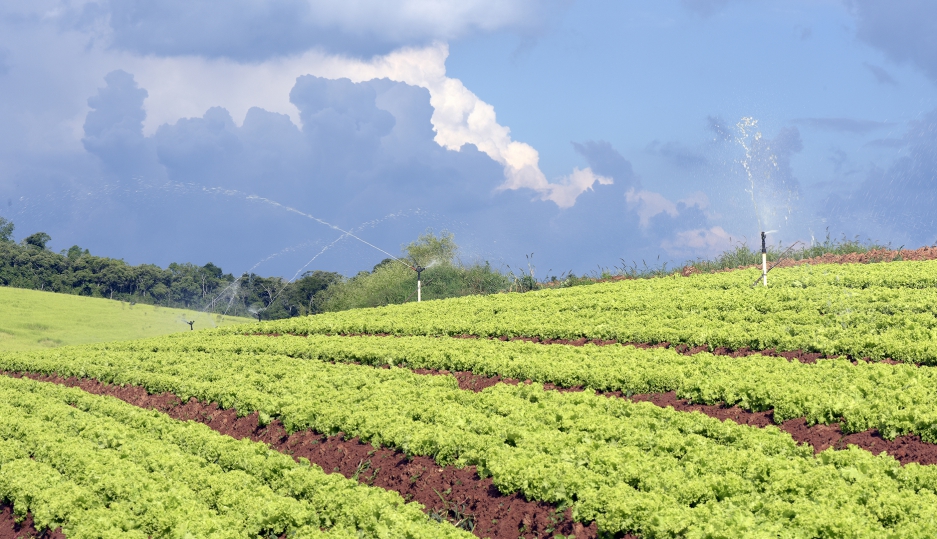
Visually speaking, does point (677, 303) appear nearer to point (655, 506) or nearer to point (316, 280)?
point (655, 506)

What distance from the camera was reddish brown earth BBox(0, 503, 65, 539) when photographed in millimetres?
11312

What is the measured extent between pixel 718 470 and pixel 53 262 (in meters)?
103

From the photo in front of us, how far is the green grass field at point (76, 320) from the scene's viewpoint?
61594 mm

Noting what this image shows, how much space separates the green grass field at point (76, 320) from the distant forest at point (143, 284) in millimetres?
14528

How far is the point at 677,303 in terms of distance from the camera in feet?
75.3

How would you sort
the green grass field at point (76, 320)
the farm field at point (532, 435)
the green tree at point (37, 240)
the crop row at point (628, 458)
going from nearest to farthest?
the crop row at point (628, 458) → the farm field at point (532, 435) → the green grass field at point (76, 320) → the green tree at point (37, 240)

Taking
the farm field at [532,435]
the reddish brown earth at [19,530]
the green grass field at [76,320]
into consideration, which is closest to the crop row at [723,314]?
the farm field at [532,435]

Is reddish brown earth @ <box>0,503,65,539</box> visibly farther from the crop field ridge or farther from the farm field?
the crop field ridge

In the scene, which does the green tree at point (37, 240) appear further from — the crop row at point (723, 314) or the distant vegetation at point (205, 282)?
the crop row at point (723, 314)

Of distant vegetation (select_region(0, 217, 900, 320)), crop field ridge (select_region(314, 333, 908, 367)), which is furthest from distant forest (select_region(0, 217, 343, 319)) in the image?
crop field ridge (select_region(314, 333, 908, 367))

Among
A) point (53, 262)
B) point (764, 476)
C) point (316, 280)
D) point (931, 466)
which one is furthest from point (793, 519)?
point (53, 262)

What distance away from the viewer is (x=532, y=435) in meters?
11.0

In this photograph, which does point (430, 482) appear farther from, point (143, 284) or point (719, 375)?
point (143, 284)

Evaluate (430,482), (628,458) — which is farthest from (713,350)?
(430,482)
